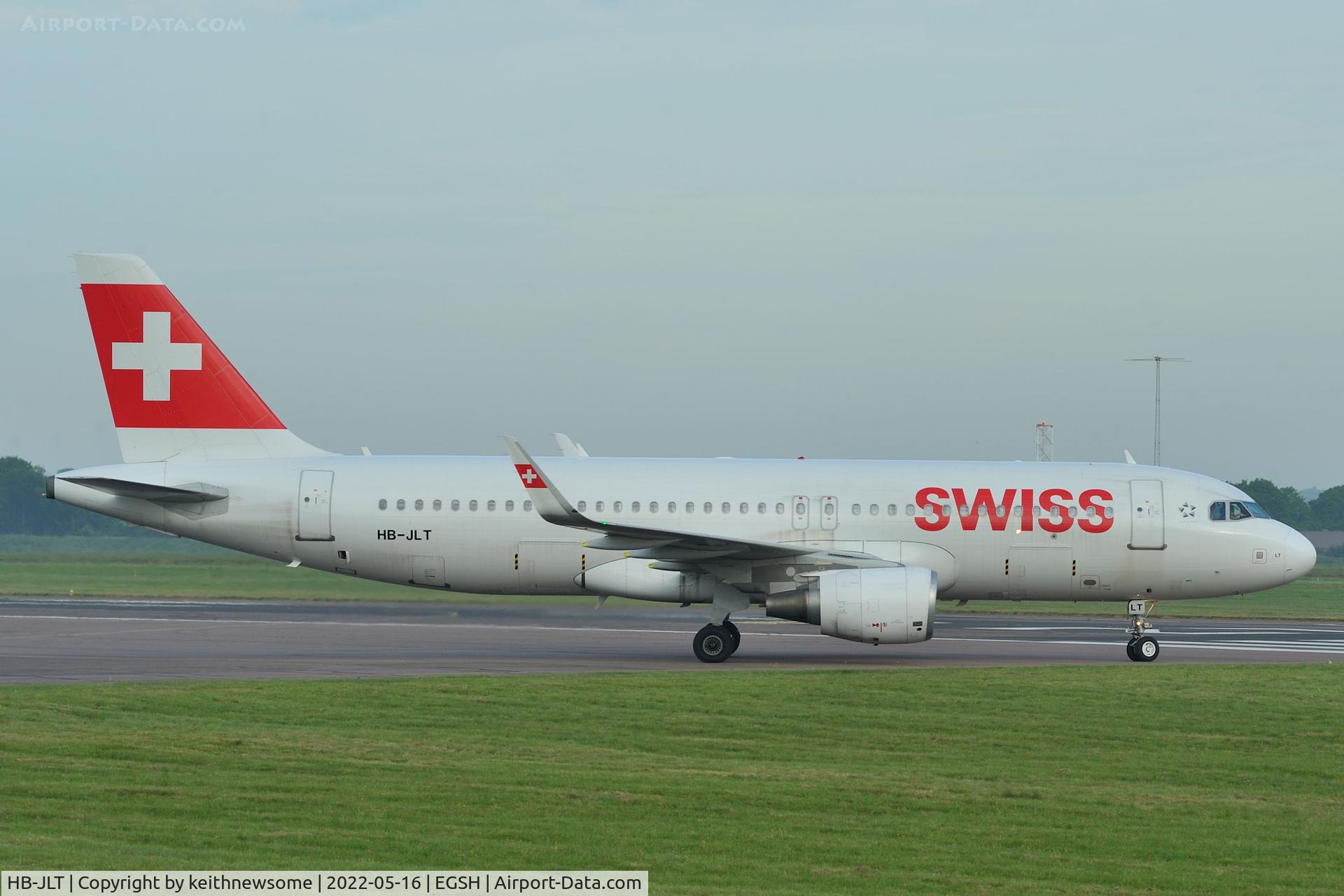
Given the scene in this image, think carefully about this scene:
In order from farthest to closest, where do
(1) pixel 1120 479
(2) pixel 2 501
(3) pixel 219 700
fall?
1. (2) pixel 2 501
2. (1) pixel 1120 479
3. (3) pixel 219 700

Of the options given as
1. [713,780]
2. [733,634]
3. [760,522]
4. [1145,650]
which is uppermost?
[760,522]

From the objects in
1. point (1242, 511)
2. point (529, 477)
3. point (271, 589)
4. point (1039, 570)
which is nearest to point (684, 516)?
point (529, 477)

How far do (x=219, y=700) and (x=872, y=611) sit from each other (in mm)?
10049

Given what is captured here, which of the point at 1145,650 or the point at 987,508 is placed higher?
the point at 987,508

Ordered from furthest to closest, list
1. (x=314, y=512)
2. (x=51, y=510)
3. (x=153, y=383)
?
(x=51, y=510), (x=153, y=383), (x=314, y=512)

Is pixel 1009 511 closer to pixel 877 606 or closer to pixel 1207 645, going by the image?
pixel 877 606

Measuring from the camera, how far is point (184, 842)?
9.95m

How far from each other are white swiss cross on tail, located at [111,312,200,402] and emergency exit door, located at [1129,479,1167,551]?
17.3m

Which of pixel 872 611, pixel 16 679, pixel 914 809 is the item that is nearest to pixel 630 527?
pixel 872 611

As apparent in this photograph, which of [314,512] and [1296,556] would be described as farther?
[1296,556]

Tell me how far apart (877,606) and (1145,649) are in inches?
213

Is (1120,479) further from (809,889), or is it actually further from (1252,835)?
(809,889)

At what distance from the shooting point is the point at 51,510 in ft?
Answer: 306

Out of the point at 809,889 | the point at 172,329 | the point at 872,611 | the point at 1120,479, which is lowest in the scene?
the point at 809,889
